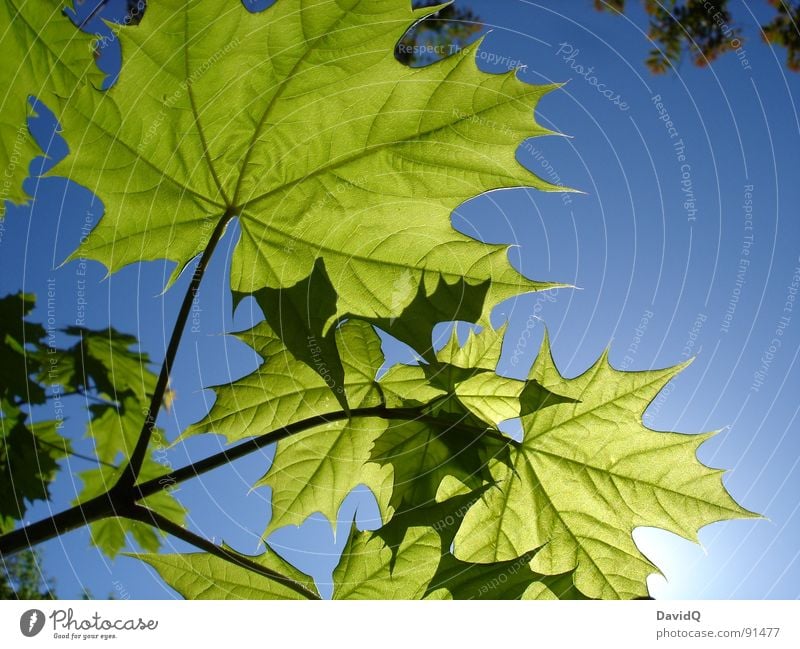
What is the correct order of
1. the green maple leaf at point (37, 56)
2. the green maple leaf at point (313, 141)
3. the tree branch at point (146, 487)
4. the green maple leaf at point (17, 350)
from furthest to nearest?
the green maple leaf at point (17, 350), the green maple leaf at point (37, 56), the green maple leaf at point (313, 141), the tree branch at point (146, 487)

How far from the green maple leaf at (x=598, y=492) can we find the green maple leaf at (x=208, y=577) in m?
0.25

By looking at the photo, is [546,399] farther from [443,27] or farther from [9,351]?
[443,27]

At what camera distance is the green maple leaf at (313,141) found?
65 cm

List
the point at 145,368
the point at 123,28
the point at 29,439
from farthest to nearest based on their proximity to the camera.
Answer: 1. the point at 145,368
2. the point at 29,439
3. the point at 123,28

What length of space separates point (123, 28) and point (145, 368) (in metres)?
0.86

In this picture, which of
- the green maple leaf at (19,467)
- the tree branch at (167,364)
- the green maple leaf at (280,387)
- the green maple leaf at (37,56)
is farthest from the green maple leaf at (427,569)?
the green maple leaf at (37,56)

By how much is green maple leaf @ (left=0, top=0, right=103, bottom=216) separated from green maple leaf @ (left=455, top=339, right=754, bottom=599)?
681 mm

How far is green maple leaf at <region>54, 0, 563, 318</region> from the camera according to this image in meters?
0.65

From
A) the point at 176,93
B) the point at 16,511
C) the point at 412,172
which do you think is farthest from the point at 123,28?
the point at 16,511

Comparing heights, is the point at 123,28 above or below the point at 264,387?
above

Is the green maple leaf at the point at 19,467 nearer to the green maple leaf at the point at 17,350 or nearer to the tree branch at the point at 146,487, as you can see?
the green maple leaf at the point at 17,350

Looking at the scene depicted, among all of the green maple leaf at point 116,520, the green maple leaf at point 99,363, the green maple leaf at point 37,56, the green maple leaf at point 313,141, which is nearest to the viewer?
the green maple leaf at point 313,141

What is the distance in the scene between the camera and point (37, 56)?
2.65 feet

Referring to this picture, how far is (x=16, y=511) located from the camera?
946mm
